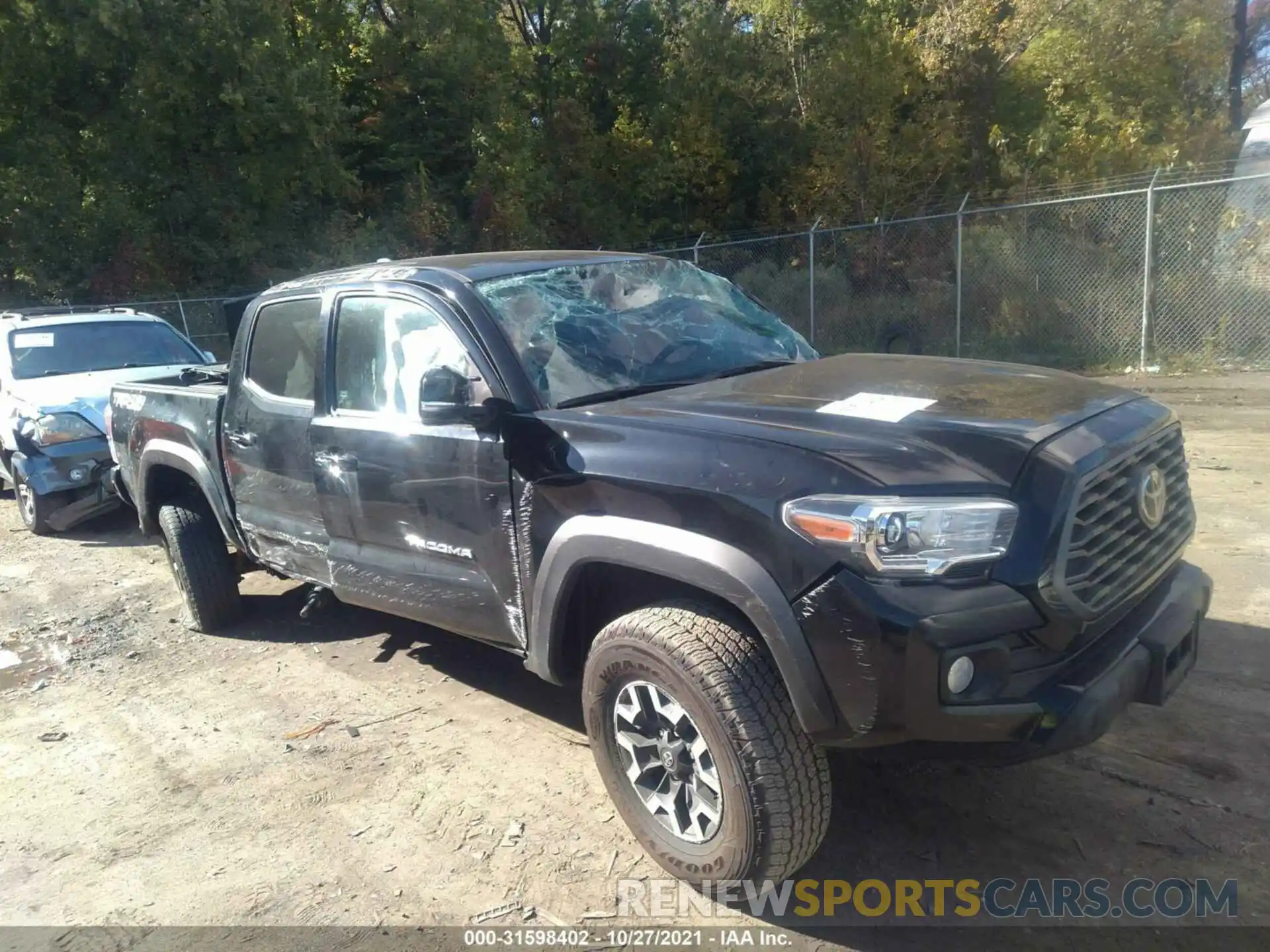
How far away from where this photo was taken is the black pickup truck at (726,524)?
253 centimetres

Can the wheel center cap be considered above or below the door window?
below

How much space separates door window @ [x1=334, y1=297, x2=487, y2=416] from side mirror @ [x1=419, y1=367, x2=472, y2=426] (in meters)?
0.18

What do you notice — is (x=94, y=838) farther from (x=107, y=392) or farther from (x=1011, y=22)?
(x=1011, y=22)

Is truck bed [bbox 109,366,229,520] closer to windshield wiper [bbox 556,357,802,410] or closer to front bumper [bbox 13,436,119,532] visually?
front bumper [bbox 13,436,119,532]

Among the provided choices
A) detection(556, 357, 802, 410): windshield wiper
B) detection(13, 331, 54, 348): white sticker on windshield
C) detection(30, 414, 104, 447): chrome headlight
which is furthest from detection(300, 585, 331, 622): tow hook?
detection(13, 331, 54, 348): white sticker on windshield

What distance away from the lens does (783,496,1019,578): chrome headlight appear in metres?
2.50

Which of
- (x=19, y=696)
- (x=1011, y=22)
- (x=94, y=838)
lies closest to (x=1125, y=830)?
(x=94, y=838)

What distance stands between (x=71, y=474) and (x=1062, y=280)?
11611 mm

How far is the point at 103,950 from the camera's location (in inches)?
118

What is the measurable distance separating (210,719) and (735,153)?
72.9 ft

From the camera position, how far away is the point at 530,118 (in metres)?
25.2

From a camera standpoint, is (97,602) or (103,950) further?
(97,602)

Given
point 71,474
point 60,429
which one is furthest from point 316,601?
point 60,429

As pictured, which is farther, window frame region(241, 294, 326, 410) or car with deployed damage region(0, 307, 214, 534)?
car with deployed damage region(0, 307, 214, 534)
